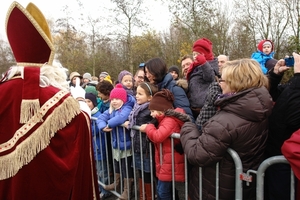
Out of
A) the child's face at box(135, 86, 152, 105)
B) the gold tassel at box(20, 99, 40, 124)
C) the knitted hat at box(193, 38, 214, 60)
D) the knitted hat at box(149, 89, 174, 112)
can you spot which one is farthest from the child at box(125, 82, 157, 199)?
the gold tassel at box(20, 99, 40, 124)

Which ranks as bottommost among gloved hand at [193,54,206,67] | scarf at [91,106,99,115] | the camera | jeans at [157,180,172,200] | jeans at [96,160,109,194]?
jeans at [96,160,109,194]

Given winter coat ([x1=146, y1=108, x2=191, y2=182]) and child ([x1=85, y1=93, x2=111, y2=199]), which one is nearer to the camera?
winter coat ([x1=146, y1=108, x2=191, y2=182])

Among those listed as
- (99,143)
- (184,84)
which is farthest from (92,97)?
(184,84)

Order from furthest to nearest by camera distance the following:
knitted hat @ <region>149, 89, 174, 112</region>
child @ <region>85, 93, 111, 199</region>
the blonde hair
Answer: child @ <region>85, 93, 111, 199</region> → knitted hat @ <region>149, 89, 174, 112</region> → the blonde hair

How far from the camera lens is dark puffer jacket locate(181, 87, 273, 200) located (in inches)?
80.7

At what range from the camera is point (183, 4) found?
1989cm

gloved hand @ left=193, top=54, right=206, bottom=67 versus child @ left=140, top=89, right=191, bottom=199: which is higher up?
gloved hand @ left=193, top=54, right=206, bottom=67

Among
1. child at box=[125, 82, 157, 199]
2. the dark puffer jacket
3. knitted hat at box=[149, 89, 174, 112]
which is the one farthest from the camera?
child at box=[125, 82, 157, 199]

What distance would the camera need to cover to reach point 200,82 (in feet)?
11.4

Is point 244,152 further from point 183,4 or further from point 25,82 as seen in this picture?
point 183,4

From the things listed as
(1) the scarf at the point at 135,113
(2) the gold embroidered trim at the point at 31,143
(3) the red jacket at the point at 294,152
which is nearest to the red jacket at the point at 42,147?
(2) the gold embroidered trim at the point at 31,143

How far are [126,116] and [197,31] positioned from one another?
16.9 metres

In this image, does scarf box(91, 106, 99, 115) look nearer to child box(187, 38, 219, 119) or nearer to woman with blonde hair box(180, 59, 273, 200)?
child box(187, 38, 219, 119)

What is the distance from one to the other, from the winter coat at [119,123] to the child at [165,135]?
54 centimetres
